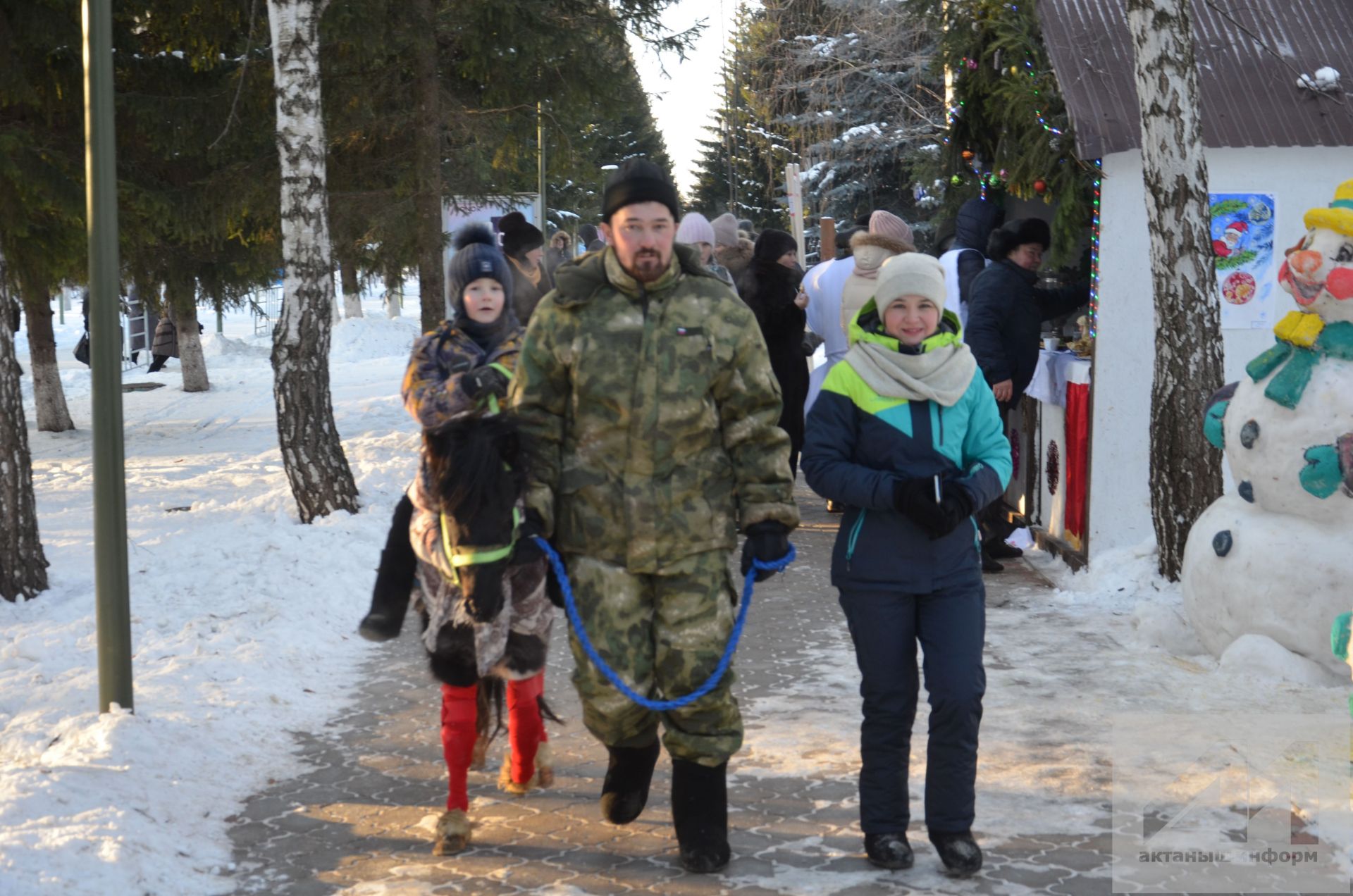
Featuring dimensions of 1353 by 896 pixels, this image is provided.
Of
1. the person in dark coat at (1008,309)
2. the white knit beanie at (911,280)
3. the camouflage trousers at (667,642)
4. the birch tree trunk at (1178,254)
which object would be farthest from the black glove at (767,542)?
the person in dark coat at (1008,309)

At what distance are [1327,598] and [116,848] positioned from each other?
476 centimetres

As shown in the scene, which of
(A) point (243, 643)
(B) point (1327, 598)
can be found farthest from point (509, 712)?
(B) point (1327, 598)

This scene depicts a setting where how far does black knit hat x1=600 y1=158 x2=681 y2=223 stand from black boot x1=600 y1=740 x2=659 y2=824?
1693mm

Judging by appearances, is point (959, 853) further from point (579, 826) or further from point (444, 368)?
point (444, 368)

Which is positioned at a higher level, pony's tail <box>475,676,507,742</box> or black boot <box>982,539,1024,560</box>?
pony's tail <box>475,676,507,742</box>

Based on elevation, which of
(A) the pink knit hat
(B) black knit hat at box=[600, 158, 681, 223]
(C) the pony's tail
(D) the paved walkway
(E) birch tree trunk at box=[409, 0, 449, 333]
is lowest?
(D) the paved walkway

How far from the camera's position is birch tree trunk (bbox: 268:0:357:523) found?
33.3 feet

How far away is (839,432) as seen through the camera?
4.53 meters

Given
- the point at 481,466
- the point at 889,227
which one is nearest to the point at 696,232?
the point at 889,227

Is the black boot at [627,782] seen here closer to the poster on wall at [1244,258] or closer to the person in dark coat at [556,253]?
the poster on wall at [1244,258]

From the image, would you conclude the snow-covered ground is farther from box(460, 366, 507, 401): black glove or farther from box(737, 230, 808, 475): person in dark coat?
box(737, 230, 808, 475): person in dark coat

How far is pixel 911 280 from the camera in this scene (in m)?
4.54

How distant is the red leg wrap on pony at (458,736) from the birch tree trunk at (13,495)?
4.83 m

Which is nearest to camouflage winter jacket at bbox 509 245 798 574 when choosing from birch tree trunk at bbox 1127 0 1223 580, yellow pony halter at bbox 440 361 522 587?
yellow pony halter at bbox 440 361 522 587
